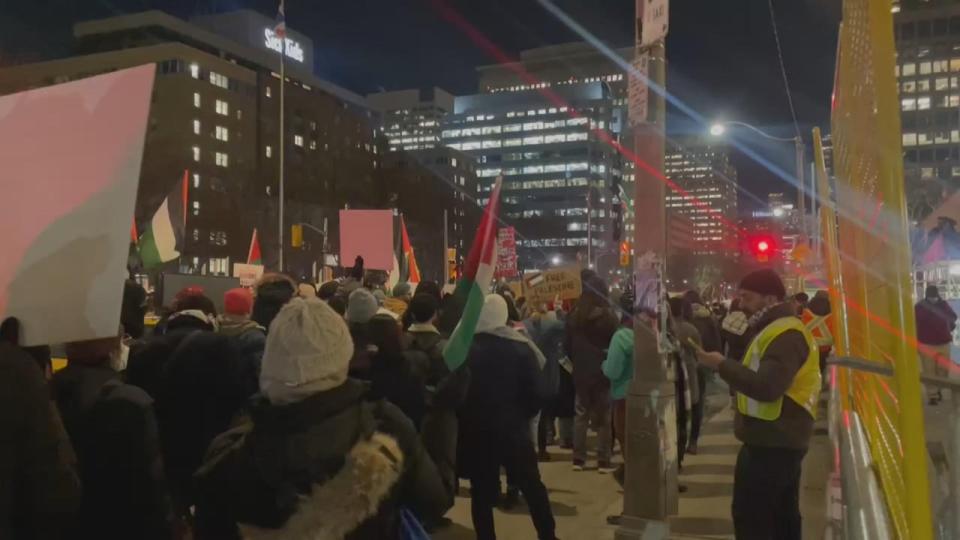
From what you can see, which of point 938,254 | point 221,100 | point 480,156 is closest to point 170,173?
point 221,100

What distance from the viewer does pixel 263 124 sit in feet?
297

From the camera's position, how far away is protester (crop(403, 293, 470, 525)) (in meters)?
4.33

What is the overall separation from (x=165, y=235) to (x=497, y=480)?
6.57 meters

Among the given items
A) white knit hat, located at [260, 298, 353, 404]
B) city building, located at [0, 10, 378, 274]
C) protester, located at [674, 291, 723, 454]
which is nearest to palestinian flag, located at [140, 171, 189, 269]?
protester, located at [674, 291, 723, 454]

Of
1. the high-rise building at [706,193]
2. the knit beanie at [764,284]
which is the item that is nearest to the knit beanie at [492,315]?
the knit beanie at [764,284]

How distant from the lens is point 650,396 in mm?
6527

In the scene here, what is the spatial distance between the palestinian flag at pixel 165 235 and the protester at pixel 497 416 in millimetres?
5645

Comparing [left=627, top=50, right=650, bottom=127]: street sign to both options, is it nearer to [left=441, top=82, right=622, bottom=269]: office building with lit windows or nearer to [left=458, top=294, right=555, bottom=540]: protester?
[left=458, top=294, right=555, bottom=540]: protester

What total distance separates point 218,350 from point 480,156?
5993 inches

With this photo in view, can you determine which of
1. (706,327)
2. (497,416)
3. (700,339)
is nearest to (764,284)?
(497,416)

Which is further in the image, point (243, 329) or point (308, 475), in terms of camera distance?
point (243, 329)

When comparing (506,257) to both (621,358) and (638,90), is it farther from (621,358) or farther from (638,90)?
(638,90)

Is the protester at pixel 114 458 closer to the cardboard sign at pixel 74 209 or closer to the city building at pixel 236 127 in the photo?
the cardboard sign at pixel 74 209

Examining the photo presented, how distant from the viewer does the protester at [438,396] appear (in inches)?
170
